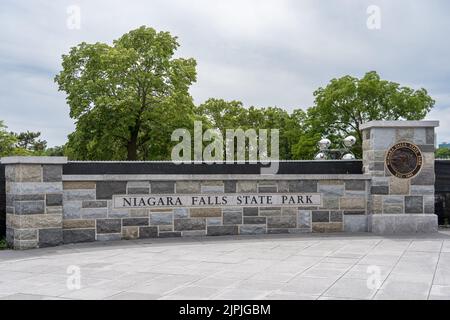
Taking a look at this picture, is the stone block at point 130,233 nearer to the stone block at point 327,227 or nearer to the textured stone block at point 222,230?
the textured stone block at point 222,230

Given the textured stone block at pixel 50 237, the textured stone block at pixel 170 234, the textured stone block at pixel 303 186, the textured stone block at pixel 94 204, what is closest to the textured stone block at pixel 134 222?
the textured stone block at pixel 170 234

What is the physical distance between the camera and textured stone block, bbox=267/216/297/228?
1186cm

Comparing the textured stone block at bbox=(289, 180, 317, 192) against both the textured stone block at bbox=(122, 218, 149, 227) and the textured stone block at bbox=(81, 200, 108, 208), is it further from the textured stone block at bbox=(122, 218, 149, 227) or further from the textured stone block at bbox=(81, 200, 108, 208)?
the textured stone block at bbox=(81, 200, 108, 208)

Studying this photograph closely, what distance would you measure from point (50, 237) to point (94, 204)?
3.74ft

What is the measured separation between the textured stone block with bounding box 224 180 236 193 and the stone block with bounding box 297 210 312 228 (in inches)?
67.8

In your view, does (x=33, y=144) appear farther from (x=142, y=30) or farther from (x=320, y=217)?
(x=320, y=217)

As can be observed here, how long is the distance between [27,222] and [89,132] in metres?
20.5

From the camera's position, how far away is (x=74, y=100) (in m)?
30.1

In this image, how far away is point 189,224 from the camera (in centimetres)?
1150

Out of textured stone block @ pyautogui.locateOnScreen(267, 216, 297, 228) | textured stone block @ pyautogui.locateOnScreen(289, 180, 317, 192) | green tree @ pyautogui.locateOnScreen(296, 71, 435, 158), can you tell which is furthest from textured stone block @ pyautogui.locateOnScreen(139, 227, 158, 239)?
green tree @ pyautogui.locateOnScreen(296, 71, 435, 158)

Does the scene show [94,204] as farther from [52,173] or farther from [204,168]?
[204,168]

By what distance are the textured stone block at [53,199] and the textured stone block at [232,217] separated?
3702mm

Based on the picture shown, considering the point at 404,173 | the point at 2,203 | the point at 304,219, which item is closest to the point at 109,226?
the point at 2,203
